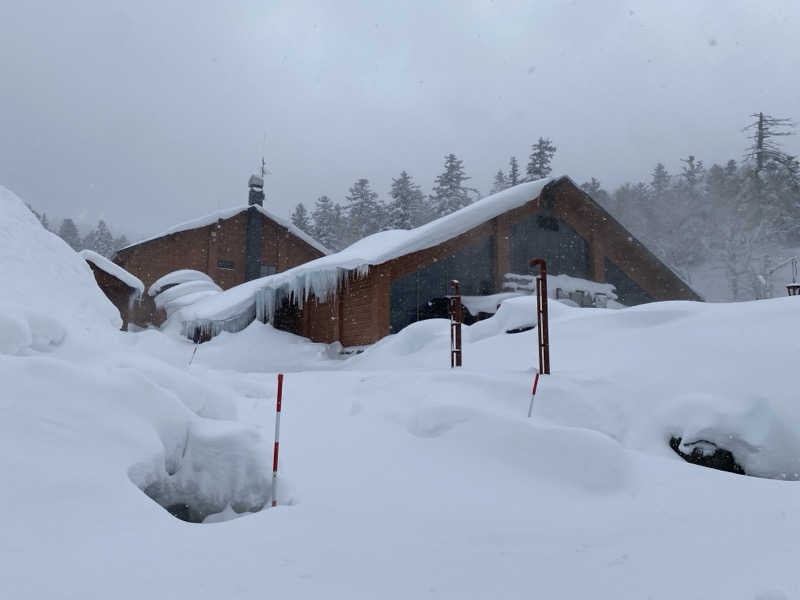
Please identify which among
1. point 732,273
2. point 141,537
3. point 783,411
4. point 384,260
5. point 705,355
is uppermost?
point 732,273

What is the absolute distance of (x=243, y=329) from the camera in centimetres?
1872

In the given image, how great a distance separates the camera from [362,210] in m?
45.1

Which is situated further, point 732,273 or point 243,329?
point 732,273

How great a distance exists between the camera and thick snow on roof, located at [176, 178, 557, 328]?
49.6 feet

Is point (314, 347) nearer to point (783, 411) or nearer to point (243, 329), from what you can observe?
point (243, 329)

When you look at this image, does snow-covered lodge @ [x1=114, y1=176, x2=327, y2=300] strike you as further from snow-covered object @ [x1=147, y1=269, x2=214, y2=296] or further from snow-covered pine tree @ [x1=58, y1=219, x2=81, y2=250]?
snow-covered pine tree @ [x1=58, y1=219, x2=81, y2=250]

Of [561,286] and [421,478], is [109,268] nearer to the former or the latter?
[561,286]

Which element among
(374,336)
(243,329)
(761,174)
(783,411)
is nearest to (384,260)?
(374,336)

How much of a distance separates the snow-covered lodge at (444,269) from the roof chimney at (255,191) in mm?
9759

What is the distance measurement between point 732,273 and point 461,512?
49390 mm

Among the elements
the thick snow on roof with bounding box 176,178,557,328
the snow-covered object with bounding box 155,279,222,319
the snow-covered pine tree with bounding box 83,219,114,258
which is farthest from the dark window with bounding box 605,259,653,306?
the snow-covered pine tree with bounding box 83,219,114,258

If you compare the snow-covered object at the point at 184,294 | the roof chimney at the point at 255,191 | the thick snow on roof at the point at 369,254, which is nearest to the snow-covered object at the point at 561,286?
the thick snow on roof at the point at 369,254

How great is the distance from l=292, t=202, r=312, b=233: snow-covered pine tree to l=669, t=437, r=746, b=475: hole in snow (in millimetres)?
42439

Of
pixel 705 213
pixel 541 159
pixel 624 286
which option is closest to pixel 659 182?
pixel 705 213
